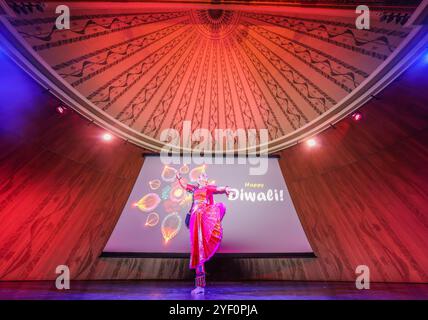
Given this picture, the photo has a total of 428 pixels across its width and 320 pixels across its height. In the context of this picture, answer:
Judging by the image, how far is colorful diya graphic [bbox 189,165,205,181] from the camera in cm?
448

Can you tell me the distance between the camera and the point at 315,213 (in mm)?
3855

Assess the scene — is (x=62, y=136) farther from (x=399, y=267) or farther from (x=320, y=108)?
(x=399, y=267)

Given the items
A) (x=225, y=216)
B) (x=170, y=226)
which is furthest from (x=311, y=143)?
(x=170, y=226)

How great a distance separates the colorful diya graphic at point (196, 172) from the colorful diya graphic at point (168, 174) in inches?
14.1

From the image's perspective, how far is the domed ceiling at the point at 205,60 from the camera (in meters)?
3.22

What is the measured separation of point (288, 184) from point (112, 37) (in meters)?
4.27

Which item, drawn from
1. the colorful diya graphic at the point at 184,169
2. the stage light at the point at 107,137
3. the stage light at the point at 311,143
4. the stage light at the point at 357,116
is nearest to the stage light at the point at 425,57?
the stage light at the point at 357,116

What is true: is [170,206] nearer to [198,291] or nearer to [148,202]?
Answer: [148,202]

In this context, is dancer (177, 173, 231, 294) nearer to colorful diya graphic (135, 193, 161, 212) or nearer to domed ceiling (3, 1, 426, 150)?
colorful diya graphic (135, 193, 161, 212)

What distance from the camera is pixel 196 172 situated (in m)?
4.61

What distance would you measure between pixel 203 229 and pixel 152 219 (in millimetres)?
1492

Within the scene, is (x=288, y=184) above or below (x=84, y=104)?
Answer: below

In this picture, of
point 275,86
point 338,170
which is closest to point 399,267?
point 338,170

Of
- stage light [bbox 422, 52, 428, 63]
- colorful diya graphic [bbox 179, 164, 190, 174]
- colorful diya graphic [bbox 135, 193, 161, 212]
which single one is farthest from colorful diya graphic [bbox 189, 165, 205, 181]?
stage light [bbox 422, 52, 428, 63]
